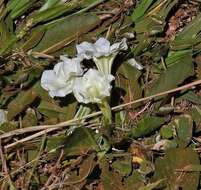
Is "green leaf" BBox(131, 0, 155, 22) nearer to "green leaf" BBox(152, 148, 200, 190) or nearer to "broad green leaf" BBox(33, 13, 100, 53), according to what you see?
"broad green leaf" BBox(33, 13, 100, 53)

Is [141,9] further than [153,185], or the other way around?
[141,9]

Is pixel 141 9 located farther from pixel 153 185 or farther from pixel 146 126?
pixel 153 185

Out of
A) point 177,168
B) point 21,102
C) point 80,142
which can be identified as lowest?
point 177,168

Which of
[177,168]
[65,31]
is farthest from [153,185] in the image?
[65,31]

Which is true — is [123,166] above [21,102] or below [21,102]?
below

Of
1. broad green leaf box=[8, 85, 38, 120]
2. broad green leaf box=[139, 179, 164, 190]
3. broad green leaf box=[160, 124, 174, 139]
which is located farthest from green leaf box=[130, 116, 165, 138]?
broad green leaf box=[8, 85, 38, 120]
